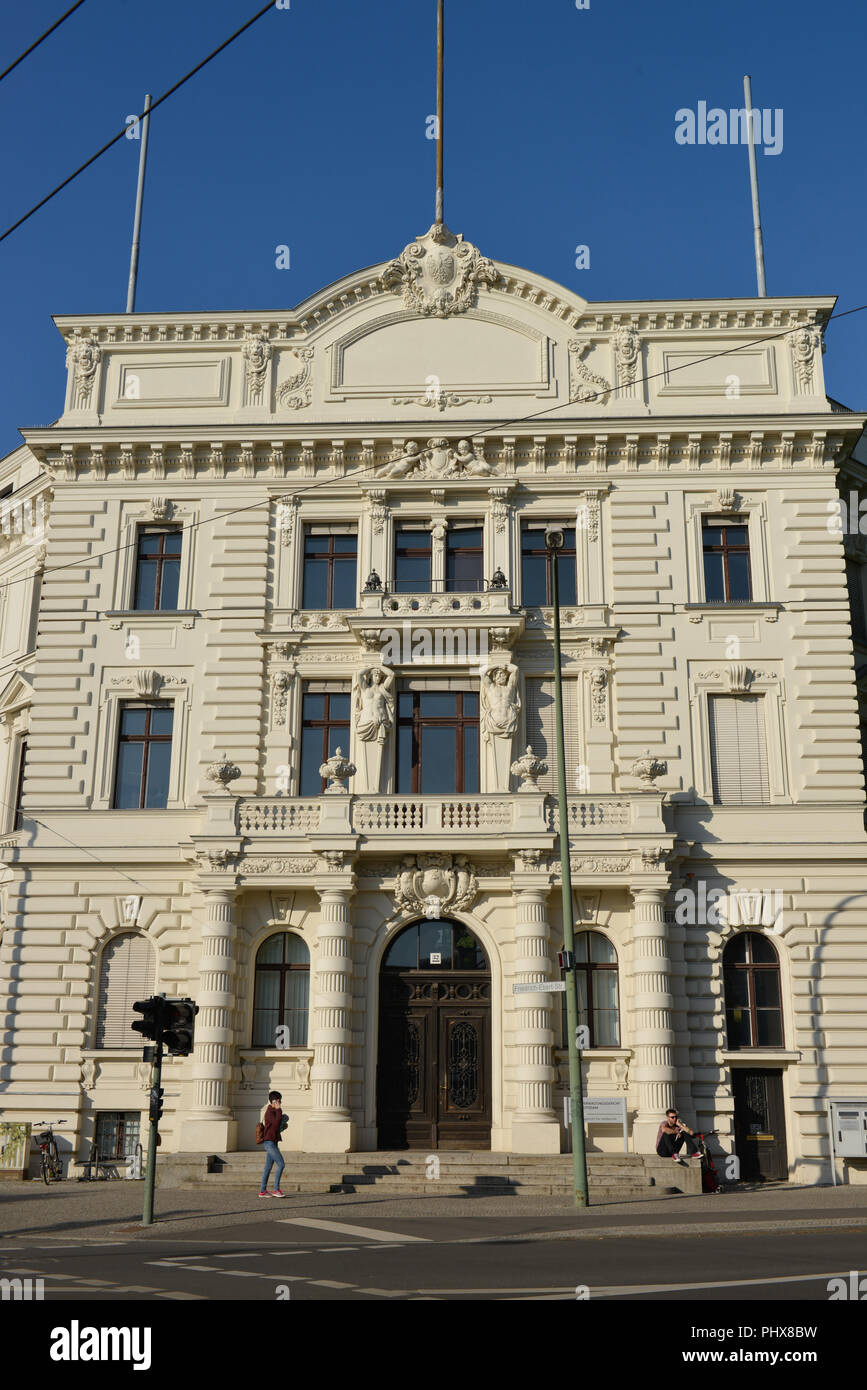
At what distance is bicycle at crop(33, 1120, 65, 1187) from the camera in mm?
28281

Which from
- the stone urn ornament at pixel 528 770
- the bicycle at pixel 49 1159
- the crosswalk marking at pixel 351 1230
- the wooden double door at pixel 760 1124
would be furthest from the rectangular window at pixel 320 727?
the crosswalk marking at pixel 351 1230

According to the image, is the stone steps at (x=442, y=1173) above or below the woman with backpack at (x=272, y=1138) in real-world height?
below

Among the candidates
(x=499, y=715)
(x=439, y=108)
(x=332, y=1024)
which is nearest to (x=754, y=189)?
(x=439, y=108)

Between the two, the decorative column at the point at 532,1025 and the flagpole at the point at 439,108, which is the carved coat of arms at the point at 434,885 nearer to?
the decorative column at the point at 532,1025

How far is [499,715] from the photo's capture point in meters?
31.5

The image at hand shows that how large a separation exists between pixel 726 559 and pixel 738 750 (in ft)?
16.3

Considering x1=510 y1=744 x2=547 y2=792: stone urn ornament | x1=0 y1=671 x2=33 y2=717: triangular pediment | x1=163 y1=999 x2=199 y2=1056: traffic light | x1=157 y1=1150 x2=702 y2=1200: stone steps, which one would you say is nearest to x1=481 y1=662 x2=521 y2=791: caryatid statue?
x1=510 y1=744 x2=547 y2=792: stone urn ornament

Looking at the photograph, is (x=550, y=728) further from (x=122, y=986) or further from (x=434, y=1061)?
(x=122, y=986)

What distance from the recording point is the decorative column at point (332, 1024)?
27844mm

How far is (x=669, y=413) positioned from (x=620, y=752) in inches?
354

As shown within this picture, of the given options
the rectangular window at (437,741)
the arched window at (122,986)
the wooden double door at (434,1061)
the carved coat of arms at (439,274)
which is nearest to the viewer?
the wooden double door at (434,1061)

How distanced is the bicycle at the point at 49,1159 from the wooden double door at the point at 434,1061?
6.97 meters
